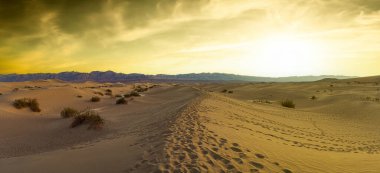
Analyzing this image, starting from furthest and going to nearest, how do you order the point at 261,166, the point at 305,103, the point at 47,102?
the point at 305,103 → the point at 47,102 → the point at 261,166

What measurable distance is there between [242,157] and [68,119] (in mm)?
13938

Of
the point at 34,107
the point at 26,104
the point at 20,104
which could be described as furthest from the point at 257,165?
the point at 26,104

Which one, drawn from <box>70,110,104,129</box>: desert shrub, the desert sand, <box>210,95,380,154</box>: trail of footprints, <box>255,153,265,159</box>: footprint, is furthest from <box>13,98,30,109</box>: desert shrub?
<box>255,153,265,159</box>: footprint

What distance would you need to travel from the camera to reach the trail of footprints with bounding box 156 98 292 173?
729 cm

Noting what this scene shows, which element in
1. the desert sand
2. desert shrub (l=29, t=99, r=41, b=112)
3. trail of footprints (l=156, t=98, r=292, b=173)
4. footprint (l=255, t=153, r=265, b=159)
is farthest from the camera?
desert shrub (l=29, t=99, r=41, b=112)

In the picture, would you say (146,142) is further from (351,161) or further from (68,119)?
(68,119)

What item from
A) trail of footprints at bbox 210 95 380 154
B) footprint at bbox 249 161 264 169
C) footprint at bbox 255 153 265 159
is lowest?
trail of footprints at bbox 210 95 380 154

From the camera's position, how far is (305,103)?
32.1 meters

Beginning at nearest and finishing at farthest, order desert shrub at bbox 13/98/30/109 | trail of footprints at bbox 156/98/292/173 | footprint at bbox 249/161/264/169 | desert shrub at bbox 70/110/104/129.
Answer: trail of footprints at bbox 156/98/292/173 < footprint at bbox 249/161/264/169 < desert shrub at bbox 70/110/104/129 < desert shrub at bbox 13/98/30/109

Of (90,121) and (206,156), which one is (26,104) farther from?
(206,156)

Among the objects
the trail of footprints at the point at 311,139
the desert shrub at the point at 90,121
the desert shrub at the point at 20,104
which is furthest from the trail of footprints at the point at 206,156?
the desert shrub at the point at 20,104

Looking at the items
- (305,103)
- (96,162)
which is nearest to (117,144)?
(96,162)

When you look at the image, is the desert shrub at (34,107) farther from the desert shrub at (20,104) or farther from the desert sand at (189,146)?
the desert sand at (189,146)

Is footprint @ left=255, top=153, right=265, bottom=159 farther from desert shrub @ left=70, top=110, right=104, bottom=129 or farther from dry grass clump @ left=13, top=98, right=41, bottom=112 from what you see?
dry grass clump @ left=13, top=98, right=41, bottom=112
